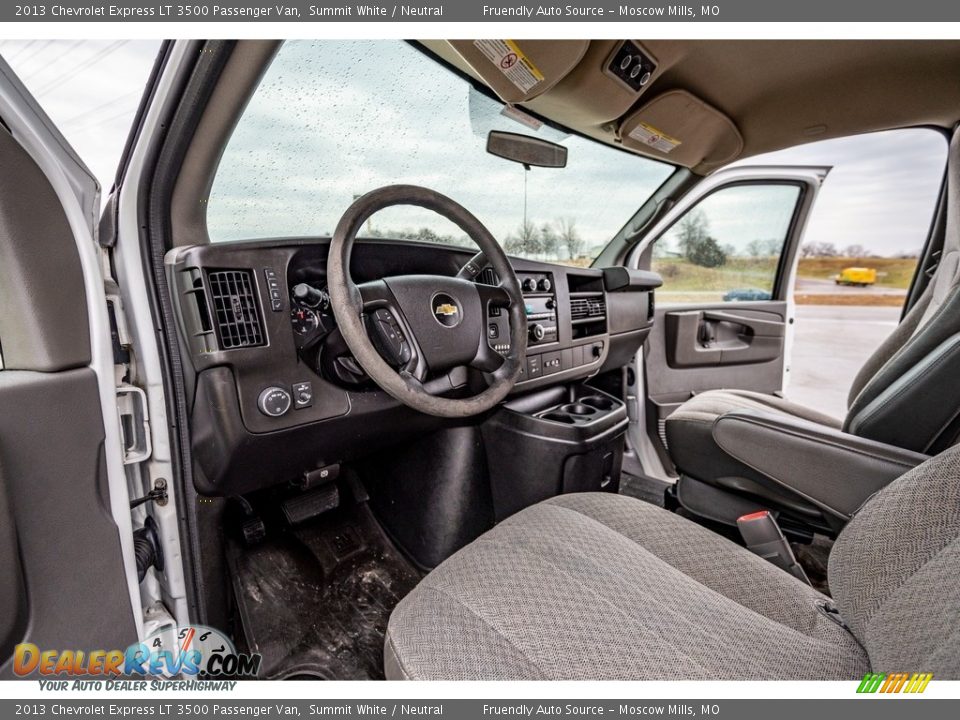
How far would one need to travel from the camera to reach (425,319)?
1153 mm

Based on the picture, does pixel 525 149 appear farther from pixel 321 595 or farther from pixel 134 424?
pixel 321 595

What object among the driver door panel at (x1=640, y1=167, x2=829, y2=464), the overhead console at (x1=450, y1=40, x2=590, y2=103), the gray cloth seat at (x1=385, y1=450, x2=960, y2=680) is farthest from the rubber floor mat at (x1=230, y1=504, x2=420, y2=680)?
the driver door panel at (x1=640, y1=167, x2=829, y2=464)

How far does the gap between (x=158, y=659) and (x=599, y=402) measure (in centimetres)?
155

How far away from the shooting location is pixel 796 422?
1312 mm

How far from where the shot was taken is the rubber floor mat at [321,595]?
4.20 feet

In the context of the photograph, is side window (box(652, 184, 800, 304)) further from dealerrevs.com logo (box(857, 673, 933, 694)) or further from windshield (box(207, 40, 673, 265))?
dealerrevs.com logo (box(857, 673, 933, 694))

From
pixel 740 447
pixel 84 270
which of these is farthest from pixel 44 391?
pixel 740 447

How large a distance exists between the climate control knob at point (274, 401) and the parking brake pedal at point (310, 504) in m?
0.52

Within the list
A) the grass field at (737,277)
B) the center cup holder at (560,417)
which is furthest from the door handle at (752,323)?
the center cup holder at (560,417)

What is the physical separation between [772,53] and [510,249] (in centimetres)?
108

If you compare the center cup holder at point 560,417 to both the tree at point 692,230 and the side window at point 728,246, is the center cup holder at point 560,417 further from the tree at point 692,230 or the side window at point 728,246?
the tree at point 692,230

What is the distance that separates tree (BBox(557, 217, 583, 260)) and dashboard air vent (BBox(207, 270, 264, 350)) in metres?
1.51

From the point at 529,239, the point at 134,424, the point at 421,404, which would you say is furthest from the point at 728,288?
the point at 134,424

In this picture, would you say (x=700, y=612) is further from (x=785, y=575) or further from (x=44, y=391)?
(x=44, y=391)
